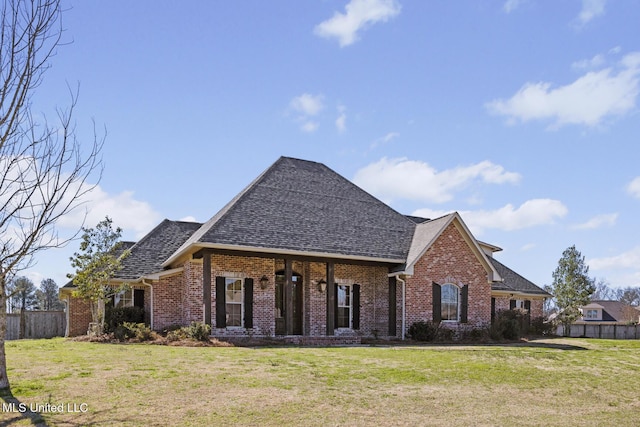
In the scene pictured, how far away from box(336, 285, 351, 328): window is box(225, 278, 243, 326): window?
400cm

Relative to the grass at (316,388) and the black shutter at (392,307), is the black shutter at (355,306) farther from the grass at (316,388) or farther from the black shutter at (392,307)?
the grass at (316,388)

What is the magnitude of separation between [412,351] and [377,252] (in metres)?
6.44

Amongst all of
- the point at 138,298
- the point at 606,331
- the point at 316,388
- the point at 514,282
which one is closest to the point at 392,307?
the point at 138,298

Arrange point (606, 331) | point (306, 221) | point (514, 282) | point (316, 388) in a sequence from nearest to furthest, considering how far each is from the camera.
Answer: point (316, 388), point (306, 221), point (514, 282), point (606, 331)

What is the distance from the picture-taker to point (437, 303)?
21.3 meters

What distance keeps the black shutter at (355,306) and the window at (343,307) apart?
165 mm

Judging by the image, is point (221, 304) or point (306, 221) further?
point (306, 221)

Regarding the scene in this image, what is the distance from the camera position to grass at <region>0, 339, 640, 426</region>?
25.7 feet

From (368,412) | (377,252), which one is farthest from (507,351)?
(368,412)

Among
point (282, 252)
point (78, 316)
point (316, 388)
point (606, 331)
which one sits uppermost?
point (282, 252)

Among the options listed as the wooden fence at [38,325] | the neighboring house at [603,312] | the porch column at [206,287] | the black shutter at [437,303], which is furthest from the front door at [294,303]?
the neighboring house at [603,312]

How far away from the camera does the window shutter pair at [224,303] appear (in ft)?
64.0

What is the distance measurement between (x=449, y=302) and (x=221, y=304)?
8786 mm

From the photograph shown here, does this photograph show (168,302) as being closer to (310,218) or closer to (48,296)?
(310,218)
